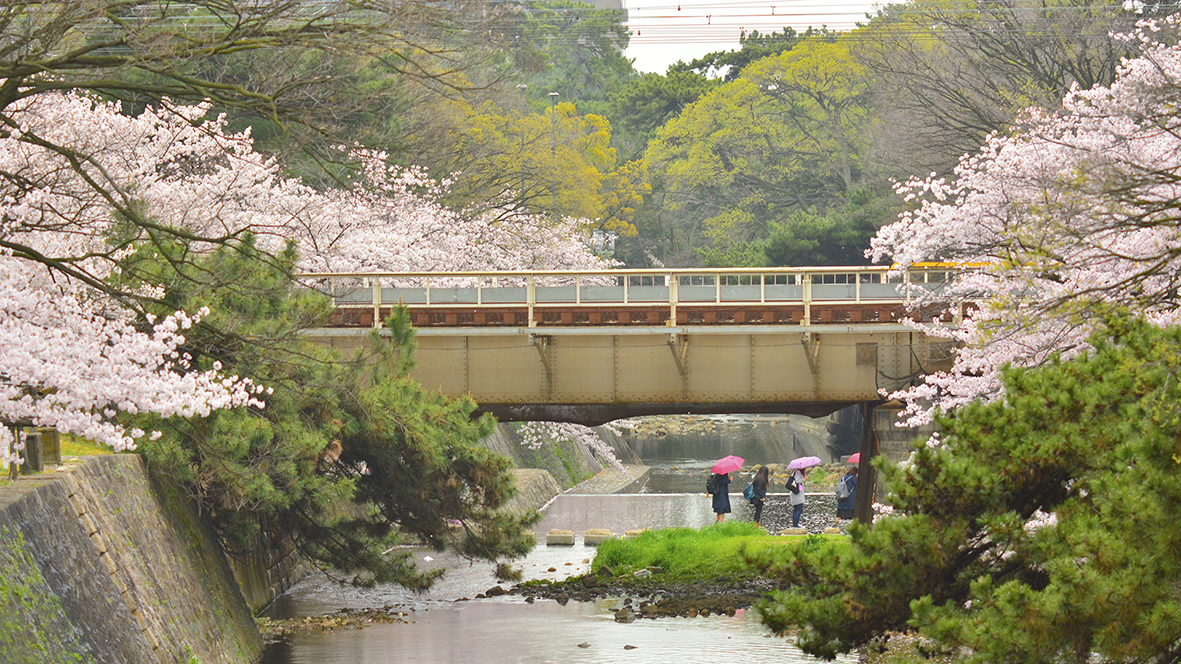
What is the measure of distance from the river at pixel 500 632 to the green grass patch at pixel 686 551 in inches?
41.0

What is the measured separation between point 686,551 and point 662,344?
3994 millimetres

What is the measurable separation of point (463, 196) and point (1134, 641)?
34787 millimetres

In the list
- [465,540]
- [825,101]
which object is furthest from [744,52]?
[465,540]

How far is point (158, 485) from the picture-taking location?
14.7 metres

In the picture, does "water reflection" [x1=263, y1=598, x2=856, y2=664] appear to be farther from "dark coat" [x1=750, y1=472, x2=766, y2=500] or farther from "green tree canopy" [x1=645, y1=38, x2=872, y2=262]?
"green tree canopy" [x1=645, y1=38, x2=872, y2=262]

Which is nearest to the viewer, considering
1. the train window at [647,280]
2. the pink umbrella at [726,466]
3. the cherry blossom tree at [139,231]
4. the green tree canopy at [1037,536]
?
the green tree canopy at [1037,536]

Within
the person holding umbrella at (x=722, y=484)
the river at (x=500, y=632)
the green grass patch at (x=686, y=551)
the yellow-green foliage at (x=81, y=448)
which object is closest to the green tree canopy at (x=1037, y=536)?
the river at (x=500, y=632)

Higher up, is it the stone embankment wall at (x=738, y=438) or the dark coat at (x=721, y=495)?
the dark coat at (x=721, y=495)

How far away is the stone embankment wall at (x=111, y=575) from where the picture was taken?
9.90 metres

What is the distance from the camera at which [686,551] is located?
22.4m

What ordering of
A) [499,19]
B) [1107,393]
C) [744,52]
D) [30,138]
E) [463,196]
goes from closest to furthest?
[1107,393] → [30,138] → [499,19] → [463,196] → [744,52]

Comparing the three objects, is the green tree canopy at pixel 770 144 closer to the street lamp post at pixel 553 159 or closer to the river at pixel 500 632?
the street lamp post at pixel 553 159

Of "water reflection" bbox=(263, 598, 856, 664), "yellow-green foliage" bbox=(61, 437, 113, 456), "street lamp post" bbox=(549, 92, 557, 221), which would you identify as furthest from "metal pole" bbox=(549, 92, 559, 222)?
"yellow-green foliage" bbox=(61, 437, 113, 456)

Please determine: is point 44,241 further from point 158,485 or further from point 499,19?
point 499,19
